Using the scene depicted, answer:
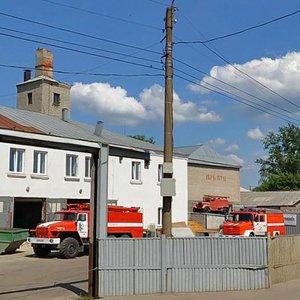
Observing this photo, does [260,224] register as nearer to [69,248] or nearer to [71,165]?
[71,165]

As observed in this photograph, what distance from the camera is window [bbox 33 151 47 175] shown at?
3397 cm

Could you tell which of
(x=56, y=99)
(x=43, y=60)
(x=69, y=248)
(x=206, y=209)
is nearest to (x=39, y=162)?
(x=69, y=248)

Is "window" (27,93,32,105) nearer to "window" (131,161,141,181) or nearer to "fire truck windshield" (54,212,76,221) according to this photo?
"window" (131,161,141,181)

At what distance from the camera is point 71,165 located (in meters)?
36.4

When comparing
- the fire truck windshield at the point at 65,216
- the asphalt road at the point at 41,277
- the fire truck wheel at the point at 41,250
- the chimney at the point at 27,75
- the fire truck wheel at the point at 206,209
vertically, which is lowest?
the asphalt road at the point at 41,277

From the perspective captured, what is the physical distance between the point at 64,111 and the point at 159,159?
8265 millimetres

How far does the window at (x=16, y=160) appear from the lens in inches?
1283

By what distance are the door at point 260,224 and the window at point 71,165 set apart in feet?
39.7

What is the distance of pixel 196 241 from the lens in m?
13.6

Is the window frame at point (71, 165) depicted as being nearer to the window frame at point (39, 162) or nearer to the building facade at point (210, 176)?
the window frame at point (39, 162)

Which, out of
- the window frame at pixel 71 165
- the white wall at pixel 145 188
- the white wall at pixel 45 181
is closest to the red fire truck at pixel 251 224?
the white wall at pixel 145 188

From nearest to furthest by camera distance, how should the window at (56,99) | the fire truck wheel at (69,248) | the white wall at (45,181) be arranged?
the fire truck wheel at (69,248) < the white wall at (45,181) < the window at (56,99)

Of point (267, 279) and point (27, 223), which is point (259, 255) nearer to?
point (267, 279)

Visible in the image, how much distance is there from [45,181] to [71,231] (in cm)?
914
